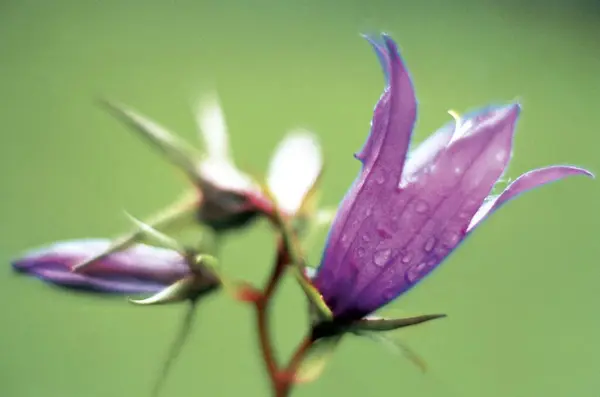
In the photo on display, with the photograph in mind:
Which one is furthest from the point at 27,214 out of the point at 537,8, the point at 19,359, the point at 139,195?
the point at 537,8

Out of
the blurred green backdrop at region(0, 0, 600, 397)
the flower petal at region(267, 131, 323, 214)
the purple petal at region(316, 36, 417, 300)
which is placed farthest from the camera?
the blurred green backdrop at region(0, 0, 600, 397)

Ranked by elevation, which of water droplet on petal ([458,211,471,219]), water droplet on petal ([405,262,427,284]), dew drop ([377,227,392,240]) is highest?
water droplet on petal ([458,211,471,219])

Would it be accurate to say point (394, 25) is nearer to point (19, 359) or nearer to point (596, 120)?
point (596, 120)

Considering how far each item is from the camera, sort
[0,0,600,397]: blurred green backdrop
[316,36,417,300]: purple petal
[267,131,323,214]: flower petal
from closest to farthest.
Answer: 1. [316,36,417,300]: purple petal
2. [267,131,323,214]: flower petal
3. [0,0,600,397]: blurred green backdrop

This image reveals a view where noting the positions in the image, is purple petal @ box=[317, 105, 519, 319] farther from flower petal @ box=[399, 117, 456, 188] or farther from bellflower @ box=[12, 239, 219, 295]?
bellflower @ box=[12, 239, 219, 295]

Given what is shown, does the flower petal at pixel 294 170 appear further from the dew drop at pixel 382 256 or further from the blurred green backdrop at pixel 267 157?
the blurred green backdrop at pixel 267 157

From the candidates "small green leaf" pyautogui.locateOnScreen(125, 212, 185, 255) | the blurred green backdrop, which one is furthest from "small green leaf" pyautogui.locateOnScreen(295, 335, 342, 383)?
the blurred green backdrop

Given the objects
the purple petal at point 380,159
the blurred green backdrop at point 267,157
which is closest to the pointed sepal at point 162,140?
the purple petal at point 380,159
